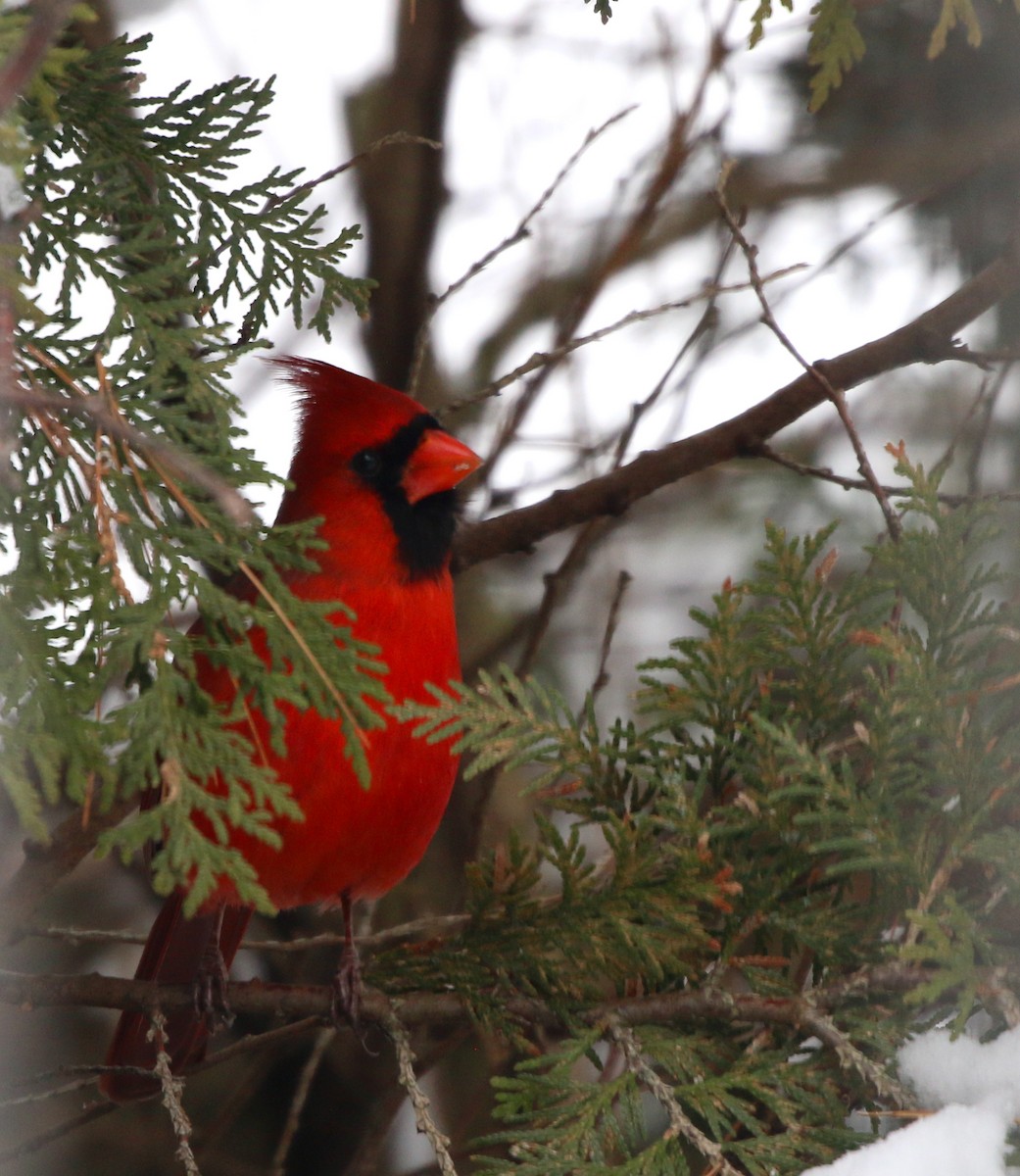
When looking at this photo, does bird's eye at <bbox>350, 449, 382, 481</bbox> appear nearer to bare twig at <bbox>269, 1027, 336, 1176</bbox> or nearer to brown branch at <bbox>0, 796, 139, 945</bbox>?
brown branch at <bbox>0, 796, 139, 945</bbox>

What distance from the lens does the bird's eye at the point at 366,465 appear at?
1884mm

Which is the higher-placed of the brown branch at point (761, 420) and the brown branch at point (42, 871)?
the brown branch at point (761, 420)

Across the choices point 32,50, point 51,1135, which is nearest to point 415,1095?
point 51,1135

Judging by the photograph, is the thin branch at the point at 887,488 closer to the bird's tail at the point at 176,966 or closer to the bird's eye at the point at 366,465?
the bird's eye at the point at 366,465

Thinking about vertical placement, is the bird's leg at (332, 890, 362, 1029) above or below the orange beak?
below

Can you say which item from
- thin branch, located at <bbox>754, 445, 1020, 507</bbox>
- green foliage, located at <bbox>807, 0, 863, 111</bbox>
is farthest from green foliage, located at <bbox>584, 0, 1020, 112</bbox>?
thin branch, located at <bbox>754, 445, 1020, 507</bbox>

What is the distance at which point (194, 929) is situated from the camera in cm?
210

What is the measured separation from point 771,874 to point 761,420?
640 millimetres

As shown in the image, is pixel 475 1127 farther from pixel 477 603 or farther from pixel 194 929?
pixel 477 603

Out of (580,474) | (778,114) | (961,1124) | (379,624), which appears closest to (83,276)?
(379,624)

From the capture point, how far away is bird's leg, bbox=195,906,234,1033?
178 centimetres

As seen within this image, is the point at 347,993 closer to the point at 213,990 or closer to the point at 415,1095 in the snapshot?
the point at 213,990

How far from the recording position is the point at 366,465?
1886 millimetres

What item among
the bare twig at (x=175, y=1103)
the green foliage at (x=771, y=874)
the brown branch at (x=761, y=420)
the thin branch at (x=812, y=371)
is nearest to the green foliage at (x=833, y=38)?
the thin branch at (x=812, y=371)
